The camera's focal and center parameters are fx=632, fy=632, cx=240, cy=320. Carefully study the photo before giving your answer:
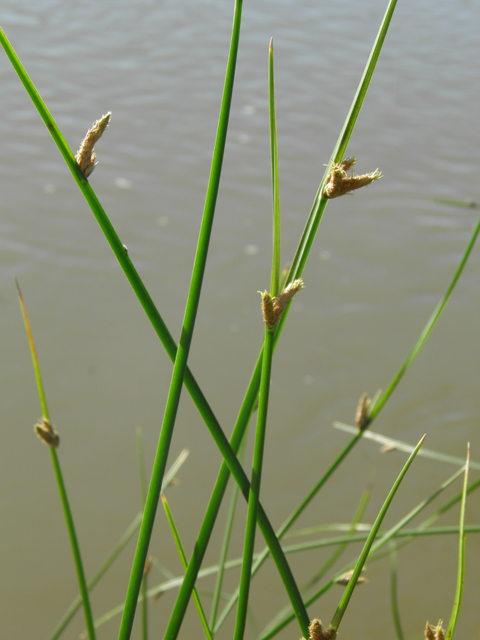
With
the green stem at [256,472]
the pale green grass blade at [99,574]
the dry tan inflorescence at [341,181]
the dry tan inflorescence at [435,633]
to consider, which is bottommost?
the pale green grass blade at [99,574]

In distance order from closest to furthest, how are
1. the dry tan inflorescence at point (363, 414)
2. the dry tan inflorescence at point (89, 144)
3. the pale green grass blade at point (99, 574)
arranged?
the dry tan inflorescence at point (89, 144)
the dry tan inflorescence at point (363, 414)
the pale green grass blade at point (99, 574)

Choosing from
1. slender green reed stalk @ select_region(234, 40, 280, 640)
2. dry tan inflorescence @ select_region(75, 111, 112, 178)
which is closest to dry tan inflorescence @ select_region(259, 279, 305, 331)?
slender green reed stalk @ select_region(234, 40, 280, 640)

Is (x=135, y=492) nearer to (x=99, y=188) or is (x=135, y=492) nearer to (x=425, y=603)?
(x=425, y=603)

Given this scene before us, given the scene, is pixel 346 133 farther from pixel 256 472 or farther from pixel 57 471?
pixel 57 471

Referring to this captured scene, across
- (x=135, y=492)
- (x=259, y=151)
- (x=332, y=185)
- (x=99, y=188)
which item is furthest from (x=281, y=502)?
(x=259, y=151)

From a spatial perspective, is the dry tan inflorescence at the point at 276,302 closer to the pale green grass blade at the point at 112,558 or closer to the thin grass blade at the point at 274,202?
the thin grass blade at the point at 274,202

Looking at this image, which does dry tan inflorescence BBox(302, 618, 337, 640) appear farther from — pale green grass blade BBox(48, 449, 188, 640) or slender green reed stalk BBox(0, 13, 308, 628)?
pale green grass blade BBox(48, 449, 188, 640)

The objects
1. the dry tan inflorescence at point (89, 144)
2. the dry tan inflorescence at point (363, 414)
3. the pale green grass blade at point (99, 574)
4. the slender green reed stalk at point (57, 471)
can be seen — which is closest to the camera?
the dry tan inflorescence at point (89, 144)

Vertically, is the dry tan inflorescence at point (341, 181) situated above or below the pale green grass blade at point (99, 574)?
above

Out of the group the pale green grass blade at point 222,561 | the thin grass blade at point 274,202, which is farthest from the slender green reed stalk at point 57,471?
the thin grass blade at point 274,202
